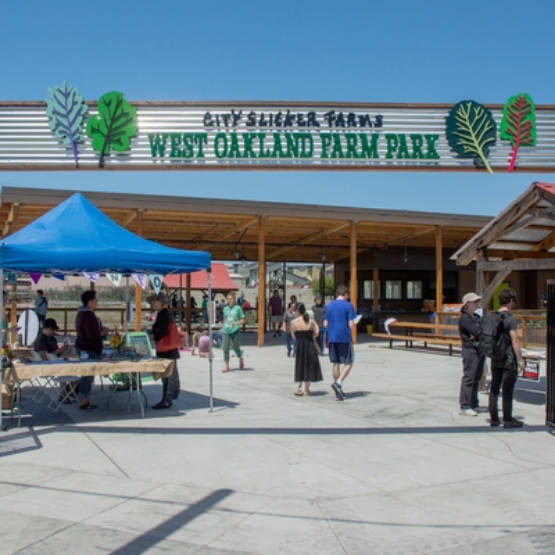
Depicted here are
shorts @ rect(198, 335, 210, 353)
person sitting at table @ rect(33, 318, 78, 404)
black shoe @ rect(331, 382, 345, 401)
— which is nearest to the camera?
person sitting at table @ rect(33, 318, 78, 404)

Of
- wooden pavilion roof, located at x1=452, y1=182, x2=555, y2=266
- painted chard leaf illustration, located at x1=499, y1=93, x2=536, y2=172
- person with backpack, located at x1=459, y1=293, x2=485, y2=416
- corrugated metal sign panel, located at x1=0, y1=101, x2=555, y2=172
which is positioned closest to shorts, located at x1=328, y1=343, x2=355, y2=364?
person with backpack, located at x1=459, y1=293, x2=485, y2=416

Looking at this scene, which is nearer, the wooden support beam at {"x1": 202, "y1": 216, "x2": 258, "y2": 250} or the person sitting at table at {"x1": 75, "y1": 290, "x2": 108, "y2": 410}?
the person sitting at table at {"x1": 75, "y1": 290, "x2": 108, "y2": 410}

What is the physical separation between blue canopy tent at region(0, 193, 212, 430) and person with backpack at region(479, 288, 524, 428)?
371 cm

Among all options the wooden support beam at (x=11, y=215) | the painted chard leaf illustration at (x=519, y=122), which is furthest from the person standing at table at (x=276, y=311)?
the painted chard leaf illustration at (x=519, y=122)

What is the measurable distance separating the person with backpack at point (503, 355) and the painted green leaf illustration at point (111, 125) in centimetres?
449

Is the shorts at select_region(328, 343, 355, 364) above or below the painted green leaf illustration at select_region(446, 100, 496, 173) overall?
below

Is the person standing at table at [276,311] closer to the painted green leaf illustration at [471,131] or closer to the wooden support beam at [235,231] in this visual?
the wooden support beam at [235,231]

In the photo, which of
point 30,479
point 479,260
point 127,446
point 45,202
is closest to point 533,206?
point 479,260

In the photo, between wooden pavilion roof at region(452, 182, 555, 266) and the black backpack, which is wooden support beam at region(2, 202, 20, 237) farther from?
the black backpack

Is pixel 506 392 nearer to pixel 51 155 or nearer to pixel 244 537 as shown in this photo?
pixel 244 537

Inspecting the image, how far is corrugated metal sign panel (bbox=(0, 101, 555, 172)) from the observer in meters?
5.40

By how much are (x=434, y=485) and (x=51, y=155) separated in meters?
4.19

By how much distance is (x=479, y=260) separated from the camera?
9.91 meters

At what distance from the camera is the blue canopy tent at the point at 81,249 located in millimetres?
7398
